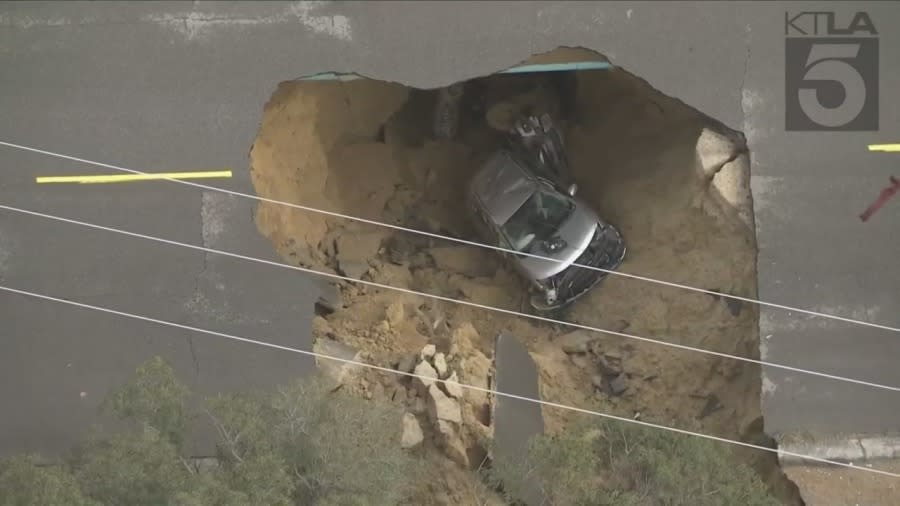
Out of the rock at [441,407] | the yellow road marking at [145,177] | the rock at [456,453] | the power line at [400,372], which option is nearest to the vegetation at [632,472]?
the power line at [400,372]

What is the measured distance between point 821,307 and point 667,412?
6.64 feet

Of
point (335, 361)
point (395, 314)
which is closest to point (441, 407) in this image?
point (335, 361)

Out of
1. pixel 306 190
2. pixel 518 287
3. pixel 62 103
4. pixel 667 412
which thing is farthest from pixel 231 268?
pixel 667 412

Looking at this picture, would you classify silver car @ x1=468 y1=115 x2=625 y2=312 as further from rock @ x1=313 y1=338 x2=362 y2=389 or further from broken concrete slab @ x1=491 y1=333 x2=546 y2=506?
rock @ x1=313 y1=338 x2=362 y2=389

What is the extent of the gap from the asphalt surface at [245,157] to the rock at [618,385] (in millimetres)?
1623

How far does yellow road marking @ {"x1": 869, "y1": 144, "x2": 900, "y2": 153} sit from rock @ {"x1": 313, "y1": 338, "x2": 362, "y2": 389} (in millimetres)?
5981

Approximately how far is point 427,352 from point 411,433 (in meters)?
1.03

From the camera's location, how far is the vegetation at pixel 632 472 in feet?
27.8

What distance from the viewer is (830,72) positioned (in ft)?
32.2

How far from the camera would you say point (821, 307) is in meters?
9.68

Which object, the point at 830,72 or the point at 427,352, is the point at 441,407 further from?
the point at 830,72

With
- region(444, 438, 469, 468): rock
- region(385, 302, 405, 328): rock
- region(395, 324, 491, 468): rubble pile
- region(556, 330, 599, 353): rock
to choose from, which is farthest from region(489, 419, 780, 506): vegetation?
region(385, 302, 405, 328): rock

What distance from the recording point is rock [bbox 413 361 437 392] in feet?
32.5

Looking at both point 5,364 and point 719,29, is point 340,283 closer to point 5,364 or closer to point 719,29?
point 5,364
